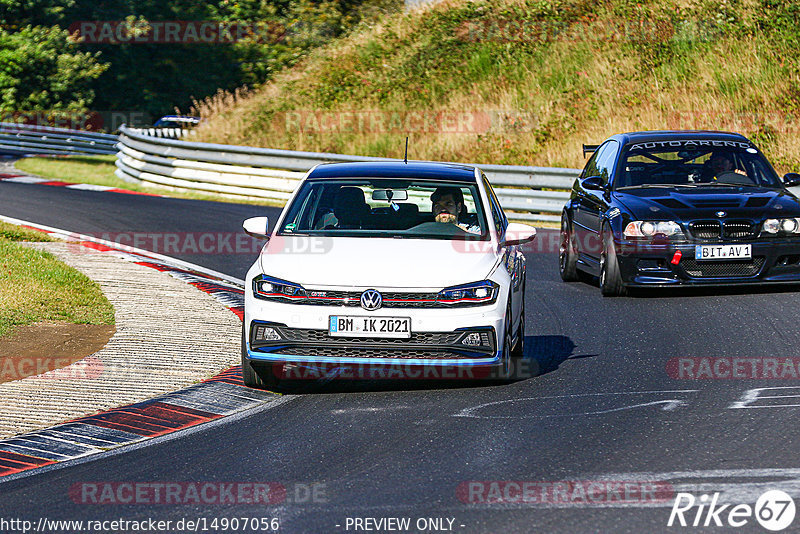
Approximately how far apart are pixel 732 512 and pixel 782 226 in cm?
735

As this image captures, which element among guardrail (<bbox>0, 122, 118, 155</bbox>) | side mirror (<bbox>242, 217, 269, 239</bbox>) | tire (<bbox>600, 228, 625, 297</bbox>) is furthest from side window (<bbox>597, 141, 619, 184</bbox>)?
guardrail (<bbox>0, 122, 118, 155</bbox>)

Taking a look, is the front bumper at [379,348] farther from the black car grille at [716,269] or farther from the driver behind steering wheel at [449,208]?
the black car grille at [716,269]

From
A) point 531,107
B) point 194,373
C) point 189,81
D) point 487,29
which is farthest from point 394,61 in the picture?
point 194,373

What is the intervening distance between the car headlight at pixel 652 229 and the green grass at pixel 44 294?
17.0 ft

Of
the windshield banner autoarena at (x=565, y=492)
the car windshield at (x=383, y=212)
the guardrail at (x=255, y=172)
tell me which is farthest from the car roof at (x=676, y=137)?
the windshield banner autoarena at (x=565, y=492)

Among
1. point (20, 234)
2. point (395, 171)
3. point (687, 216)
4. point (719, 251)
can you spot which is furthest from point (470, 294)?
point (20, 234)

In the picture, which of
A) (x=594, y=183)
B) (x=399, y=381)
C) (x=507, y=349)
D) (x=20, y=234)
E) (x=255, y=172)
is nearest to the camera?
(x=507, y=349)

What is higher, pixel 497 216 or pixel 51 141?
pixel 51 141

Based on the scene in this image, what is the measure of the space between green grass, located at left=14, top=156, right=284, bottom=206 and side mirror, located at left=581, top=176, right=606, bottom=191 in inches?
441

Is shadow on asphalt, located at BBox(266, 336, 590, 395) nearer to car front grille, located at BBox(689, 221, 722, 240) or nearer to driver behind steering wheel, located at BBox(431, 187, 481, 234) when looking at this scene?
driver behind steering wheel, located at BBox(431, 187, 481, 234)

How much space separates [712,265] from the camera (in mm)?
12172

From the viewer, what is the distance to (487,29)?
111 ft

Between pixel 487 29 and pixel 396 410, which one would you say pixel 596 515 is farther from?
pixel 487 29

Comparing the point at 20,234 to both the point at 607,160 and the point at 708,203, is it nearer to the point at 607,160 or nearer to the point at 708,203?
the point at 607,160
